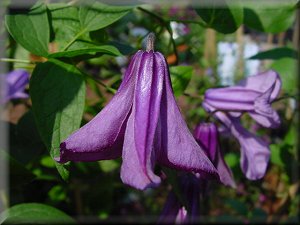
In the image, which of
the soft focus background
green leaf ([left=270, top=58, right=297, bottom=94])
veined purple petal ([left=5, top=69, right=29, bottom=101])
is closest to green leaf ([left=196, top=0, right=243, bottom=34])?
the soft focus background

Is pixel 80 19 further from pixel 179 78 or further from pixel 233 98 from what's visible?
pixel 233 98

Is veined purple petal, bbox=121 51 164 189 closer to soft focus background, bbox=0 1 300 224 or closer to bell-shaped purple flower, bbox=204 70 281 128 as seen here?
soft focus background, bbox=0 1 300 224

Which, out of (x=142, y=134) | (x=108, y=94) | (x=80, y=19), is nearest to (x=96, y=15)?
(x=80, y=19)

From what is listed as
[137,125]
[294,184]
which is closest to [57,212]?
[137,125]

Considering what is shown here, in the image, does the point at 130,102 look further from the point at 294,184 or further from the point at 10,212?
the point at 294,184

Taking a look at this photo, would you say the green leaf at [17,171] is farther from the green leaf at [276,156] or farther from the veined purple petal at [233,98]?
the green leaf at [276,156]

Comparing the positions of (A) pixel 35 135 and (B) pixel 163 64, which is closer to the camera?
(B) pixel 163 64

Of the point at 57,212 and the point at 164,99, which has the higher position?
the point at 164,99

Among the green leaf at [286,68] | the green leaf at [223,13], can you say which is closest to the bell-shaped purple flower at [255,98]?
the green leaf at [223,13]
